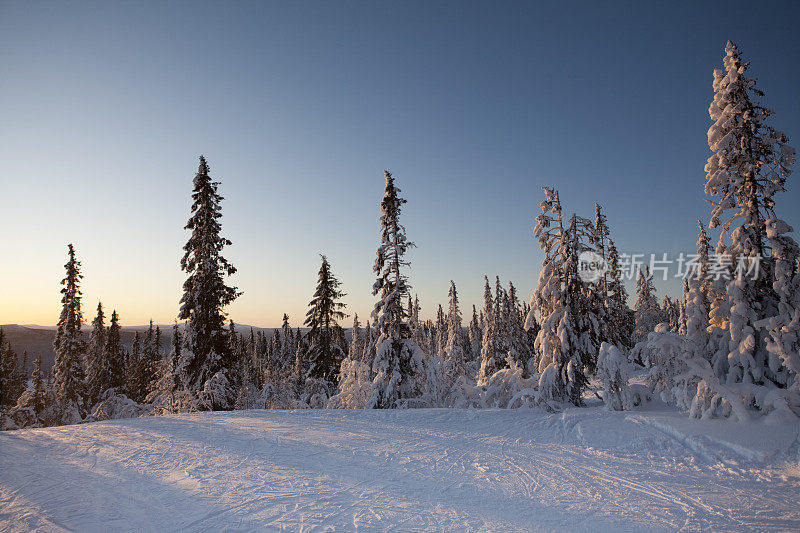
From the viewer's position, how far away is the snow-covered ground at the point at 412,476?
605 centimetres

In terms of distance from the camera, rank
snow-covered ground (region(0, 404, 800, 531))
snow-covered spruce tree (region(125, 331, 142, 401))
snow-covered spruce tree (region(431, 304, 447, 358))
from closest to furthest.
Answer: snow-covered ground (region(0, 404, 800, 531)) → snow-covered spruce tree (region(125, 331, 142, 401)) → snow-covered spruce tree (region(431, 304, 447, 358))

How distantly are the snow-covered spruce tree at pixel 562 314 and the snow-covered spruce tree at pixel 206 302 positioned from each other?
16.2 meters

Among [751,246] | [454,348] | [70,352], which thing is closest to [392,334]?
[751,246]

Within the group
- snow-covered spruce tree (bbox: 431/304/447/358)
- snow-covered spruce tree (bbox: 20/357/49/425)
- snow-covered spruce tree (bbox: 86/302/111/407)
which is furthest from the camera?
snow-covered spruce tree (bbox: 431/304/447/358)

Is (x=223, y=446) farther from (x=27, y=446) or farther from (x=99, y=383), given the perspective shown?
(x=99, y=383)

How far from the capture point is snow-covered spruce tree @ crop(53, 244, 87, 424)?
2755 centimetres

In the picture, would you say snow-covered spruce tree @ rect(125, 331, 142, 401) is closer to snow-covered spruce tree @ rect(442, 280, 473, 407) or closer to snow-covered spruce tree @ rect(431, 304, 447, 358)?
snow-covered spruce tree @ rect(442, 280, 473, 407)

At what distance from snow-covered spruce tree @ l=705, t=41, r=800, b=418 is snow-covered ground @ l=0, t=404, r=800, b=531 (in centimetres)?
244

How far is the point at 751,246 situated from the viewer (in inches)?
452

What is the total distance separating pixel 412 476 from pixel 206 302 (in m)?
16.8

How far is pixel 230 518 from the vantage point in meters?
6.04

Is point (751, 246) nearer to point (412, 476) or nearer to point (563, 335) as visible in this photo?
point (563, 335)

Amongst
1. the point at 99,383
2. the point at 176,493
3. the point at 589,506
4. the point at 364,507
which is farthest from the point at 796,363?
the point at 99,383

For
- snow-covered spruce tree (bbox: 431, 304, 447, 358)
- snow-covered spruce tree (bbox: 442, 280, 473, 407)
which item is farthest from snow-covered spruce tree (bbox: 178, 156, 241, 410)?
snow-covered spruce tree (bbox: 431, 304, 447, 358)
